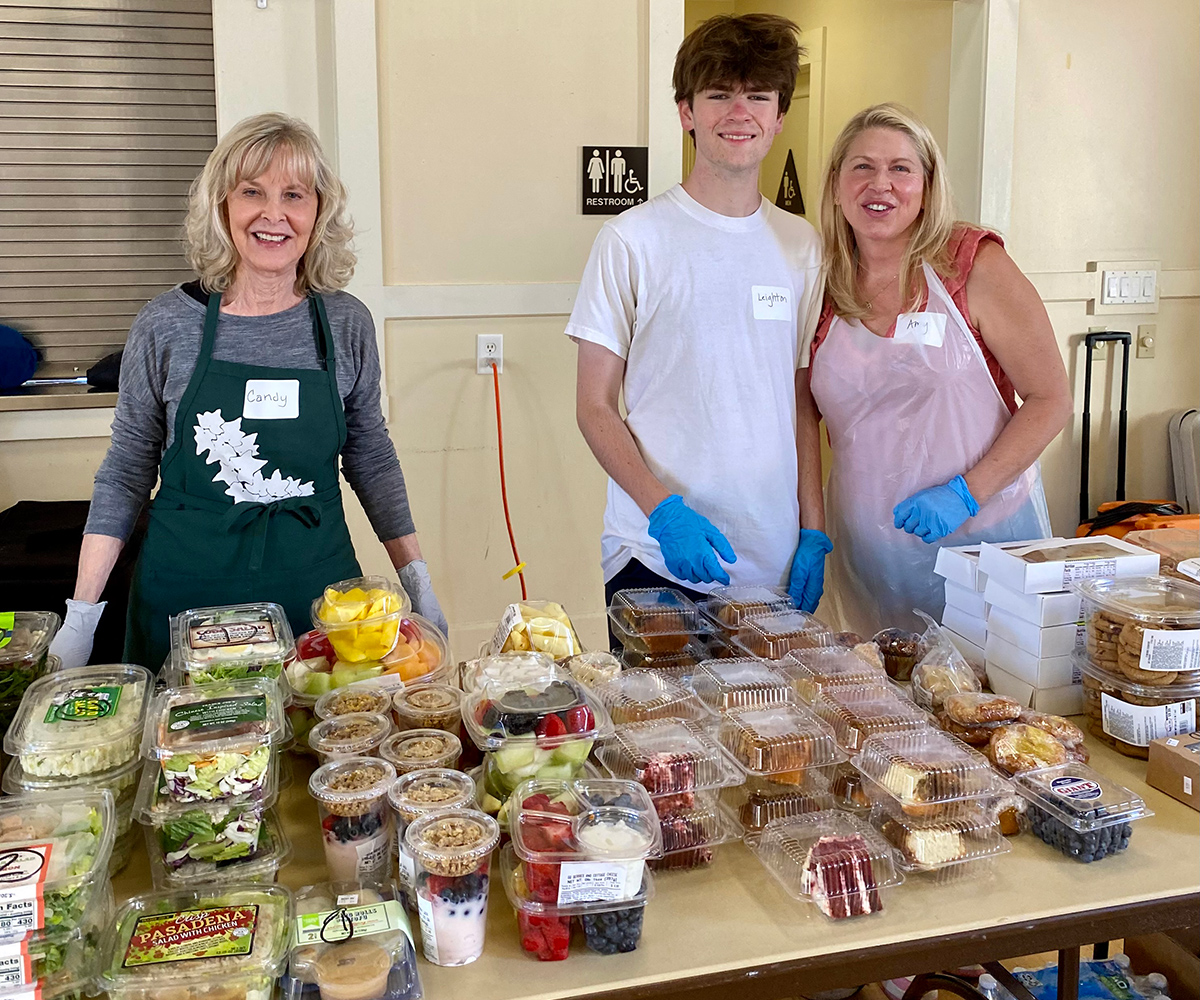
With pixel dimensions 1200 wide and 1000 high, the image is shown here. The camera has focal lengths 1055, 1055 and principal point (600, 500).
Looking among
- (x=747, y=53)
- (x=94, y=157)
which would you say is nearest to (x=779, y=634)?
(x=747, y=53)

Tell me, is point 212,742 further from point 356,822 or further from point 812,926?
point 812,926

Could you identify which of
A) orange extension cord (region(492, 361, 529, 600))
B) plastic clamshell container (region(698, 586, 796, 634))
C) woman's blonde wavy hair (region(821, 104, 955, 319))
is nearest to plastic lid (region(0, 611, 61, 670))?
plastic clamshell container (region(698, 586, 796, 634))

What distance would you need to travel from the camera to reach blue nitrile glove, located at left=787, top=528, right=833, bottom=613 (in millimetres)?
2068

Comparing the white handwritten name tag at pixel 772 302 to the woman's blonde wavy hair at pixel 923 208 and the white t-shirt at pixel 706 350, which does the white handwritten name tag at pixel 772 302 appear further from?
the woman's blonde wavy hair at pixel 923 208

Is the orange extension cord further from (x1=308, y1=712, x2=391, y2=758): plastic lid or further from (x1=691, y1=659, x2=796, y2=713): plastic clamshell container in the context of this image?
(x1=308, y1=712, x2=391, y2=758): plastic lid

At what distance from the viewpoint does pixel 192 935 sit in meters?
0.96

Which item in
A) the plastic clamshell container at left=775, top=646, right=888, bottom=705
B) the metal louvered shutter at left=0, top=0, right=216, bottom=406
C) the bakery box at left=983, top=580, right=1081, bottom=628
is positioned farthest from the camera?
the metal louvered shutter at left=0, top=0, right=216, bottom=406

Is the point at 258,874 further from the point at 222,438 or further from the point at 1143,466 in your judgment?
the point at 1143,466

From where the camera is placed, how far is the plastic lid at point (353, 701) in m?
1.29

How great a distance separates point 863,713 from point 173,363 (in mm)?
1235

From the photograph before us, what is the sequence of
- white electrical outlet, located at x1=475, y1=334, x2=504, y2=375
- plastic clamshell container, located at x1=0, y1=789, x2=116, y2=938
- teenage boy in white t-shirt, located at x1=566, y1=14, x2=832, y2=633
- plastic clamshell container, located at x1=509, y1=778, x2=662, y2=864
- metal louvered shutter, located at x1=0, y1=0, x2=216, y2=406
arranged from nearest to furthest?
plastic clamshell container, located at x1=0, y1=789, x2=116, y2=938, plastic clamshell container, located at x1=509, y1=778, x2=662, y2=864, teenage boy in white t-shirt, located at x1=566, y1=14, x2=832, y2=633, metal louvered shutter, located at x1=0, y1=0, x2=216, y2=406, white electrical outlet, located at x1=475, y1=334, x2=504, y2=375

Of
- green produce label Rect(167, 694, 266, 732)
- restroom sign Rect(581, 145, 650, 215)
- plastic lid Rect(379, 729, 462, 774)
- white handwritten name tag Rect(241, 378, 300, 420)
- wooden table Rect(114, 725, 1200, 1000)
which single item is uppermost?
restroom sign Rect(581, 145, 650, 215)

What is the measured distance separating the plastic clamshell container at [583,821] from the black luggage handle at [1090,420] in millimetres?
3250

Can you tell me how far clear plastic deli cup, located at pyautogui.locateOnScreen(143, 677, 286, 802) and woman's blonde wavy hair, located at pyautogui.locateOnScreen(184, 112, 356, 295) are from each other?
2.98 feet
